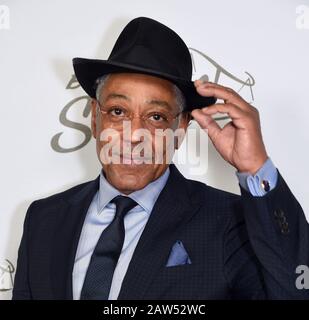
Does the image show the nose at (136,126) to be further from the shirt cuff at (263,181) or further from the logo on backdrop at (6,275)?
the logo on backdrop at (6,275)

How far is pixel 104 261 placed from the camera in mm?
Answer: 1430

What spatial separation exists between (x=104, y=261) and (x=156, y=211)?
180mm

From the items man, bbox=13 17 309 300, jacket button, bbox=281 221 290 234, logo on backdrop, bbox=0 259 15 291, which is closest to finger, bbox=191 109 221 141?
man, bbox=13 17 309 300

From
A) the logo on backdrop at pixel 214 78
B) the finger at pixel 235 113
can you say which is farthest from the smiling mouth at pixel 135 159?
the logo on backdrop at pixel 214 78

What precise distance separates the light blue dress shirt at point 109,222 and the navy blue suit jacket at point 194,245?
19 millimetres

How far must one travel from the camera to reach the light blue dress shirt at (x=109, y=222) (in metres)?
1.44

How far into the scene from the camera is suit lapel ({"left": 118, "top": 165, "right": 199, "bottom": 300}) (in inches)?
53.7

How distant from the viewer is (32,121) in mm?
2006

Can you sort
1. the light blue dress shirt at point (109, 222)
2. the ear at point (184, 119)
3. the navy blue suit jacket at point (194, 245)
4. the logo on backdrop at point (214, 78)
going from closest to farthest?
1. the navy blue suit jacket at point (194, 245)
2. the light blue dress shirt at point (109, 222)
3. the ear at point (184, 119)
4. the logo on backdrop at point (214, 78)

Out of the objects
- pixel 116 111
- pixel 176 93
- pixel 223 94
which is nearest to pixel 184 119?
pixel 176 93
